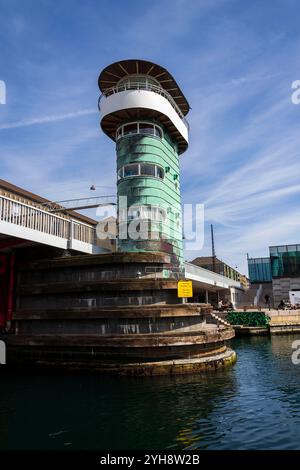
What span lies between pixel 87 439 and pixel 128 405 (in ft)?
11.6

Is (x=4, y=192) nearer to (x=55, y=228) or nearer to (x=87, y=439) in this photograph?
(x=55, y=228)

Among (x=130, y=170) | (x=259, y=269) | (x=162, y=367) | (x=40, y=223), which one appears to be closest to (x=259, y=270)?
(x=259, y=269)

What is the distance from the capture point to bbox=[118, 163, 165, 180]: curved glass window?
28562mm

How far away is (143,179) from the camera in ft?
93.1

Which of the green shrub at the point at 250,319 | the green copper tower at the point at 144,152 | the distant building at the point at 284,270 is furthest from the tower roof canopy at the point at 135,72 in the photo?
the distant building at the point at 284,270

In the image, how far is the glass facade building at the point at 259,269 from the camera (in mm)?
91125

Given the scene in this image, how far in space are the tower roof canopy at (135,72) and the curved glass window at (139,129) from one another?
193 inches

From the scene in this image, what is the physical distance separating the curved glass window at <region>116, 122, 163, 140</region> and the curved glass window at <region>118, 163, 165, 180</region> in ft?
9.29

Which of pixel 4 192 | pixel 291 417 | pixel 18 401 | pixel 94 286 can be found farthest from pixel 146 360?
pixel 4 192

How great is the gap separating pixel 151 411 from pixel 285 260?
7391cm

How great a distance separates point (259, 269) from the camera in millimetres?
92062

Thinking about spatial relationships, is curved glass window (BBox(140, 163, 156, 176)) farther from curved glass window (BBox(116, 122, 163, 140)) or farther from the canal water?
the canal water

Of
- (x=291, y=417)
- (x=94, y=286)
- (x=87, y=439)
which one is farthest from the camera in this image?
(x=94, y=286)

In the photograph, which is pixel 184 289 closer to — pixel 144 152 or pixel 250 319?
pixel 144 152
